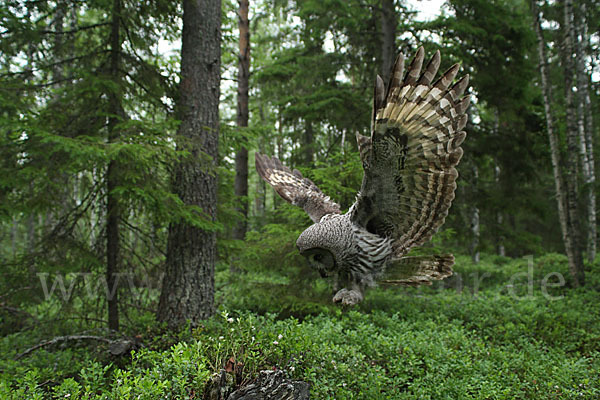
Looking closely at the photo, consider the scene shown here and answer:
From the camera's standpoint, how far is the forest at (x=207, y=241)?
3.32 metres

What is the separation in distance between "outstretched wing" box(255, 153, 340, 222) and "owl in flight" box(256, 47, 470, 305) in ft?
0.55

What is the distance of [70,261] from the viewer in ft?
14.6

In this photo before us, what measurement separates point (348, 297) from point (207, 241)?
3387 mm

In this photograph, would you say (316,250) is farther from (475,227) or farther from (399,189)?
(475,227)

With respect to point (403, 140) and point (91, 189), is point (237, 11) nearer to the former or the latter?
point (91, 189)

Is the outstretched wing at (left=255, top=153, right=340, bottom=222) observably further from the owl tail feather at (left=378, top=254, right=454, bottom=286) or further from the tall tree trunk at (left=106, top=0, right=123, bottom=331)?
the tall tree trunk at (left=106, top=0, right=123, bottom=331)

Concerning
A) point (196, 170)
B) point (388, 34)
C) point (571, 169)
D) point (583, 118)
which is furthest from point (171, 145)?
point (583, 118)

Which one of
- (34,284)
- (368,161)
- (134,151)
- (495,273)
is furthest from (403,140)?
(495,273)

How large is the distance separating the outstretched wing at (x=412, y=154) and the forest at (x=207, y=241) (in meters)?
0.22

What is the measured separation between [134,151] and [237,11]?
314 inches

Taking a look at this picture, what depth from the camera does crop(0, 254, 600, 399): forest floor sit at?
2.84 meters

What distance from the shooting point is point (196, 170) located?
5.04 metres

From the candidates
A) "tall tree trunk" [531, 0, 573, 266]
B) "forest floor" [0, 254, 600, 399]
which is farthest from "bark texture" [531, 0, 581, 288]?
"forest floor" [0, 254, 600, 399]

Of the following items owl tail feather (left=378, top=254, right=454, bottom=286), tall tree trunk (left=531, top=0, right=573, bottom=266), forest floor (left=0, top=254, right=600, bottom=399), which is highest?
tall tree trunk (left=531, top=0, right=573, bottom=266)
